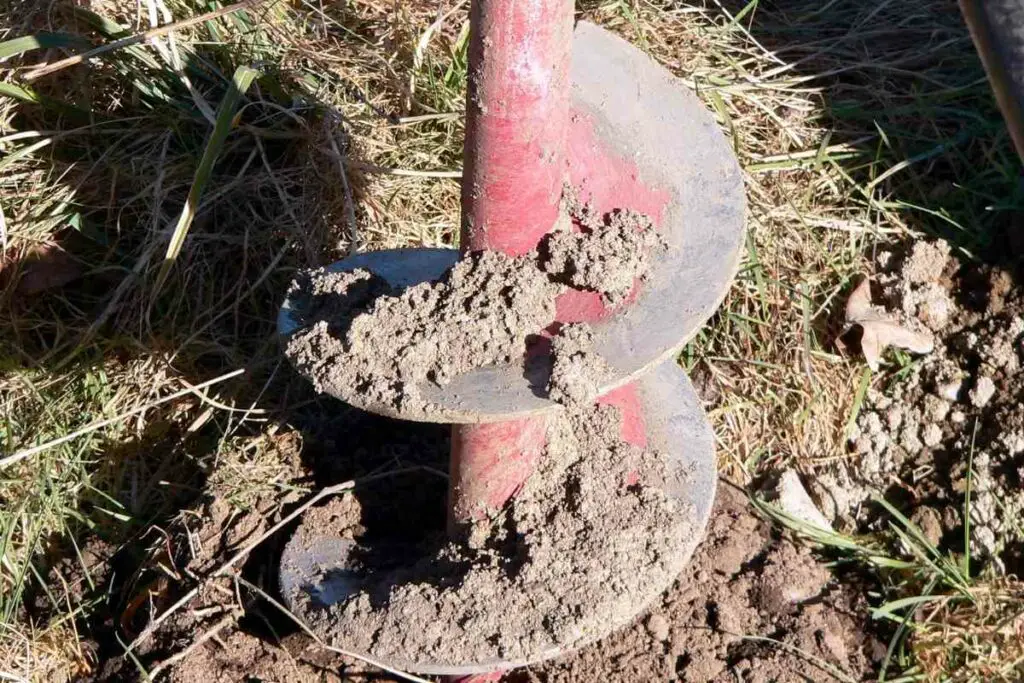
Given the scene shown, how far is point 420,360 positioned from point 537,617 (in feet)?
1.74

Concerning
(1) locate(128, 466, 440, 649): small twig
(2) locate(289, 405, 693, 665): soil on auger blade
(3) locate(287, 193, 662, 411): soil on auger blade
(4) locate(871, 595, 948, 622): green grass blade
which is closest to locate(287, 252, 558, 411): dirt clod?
(3) locate(287, 193, 662, 411): soil on auger blade

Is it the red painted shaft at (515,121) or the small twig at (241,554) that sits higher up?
the red painted shaft at (515,121)

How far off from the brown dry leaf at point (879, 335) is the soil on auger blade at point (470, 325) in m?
1.13

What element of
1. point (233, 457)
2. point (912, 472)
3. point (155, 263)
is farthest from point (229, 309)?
point (912, 472)

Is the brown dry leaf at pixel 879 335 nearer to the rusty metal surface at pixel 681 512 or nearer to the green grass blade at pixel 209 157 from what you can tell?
the rusty metal surface at pixel 681 512

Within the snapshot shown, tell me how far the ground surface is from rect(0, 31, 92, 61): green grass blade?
0.6 inches

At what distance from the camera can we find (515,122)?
1.60 meters

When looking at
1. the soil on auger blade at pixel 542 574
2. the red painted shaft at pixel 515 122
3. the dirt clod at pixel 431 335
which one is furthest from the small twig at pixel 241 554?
the red painted shaft at pixel 515 122

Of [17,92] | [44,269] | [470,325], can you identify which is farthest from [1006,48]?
[44,269]

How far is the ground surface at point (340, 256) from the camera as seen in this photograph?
233 centimetres

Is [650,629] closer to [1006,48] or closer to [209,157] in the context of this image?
[209,157]

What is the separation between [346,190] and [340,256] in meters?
0.16

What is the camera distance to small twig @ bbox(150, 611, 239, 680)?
2.18 m

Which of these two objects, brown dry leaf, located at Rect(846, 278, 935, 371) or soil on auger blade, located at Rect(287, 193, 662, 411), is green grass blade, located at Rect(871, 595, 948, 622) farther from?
soil on auger blade, located at Rect(287, 193, 662, 411)
